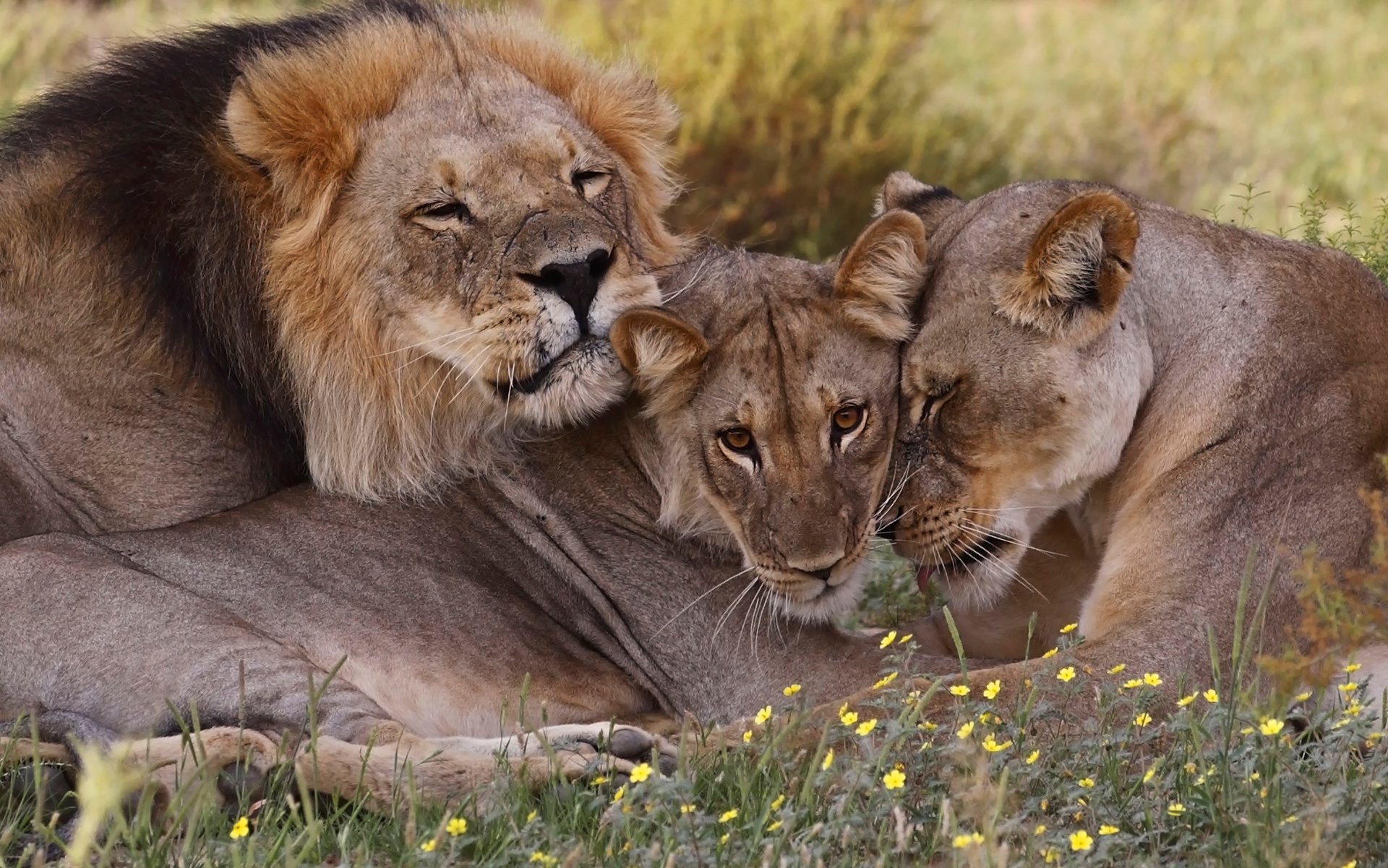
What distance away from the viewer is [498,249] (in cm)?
427

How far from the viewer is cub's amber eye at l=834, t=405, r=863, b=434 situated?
418 centimetres

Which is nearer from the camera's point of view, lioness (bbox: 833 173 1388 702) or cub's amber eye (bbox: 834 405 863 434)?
lioness (bbox: 833 173 1388 702)

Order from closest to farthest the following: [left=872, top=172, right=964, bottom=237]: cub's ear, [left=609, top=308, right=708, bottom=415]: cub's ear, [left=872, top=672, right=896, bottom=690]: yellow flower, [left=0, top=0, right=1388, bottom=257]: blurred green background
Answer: [left=872, top=672, right=896, bottom=690]: yellow flower → [left=609, top=308, right=708, bottom=415]: cub's ear → [left=872, top=172, right=964, bottom=237]: cub's ear → [left=0, top=0, right=1388, bottom=257]: blurred green background

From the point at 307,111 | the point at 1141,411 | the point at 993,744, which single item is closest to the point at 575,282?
the point at 307,111

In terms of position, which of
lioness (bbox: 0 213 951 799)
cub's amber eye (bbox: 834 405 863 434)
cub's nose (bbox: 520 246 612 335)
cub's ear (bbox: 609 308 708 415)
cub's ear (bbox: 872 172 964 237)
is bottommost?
lioness (bbox: 0 213 951 799)

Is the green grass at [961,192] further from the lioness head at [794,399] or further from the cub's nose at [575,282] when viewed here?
the cub's nose at [575,282]

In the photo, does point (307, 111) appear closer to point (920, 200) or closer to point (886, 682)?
point (920, 200)

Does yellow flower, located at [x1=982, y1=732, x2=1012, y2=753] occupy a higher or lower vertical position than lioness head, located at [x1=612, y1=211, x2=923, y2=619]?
lower

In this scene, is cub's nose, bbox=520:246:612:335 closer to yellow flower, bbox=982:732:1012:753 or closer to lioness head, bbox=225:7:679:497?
lioness head, bbox=225:7:679:497

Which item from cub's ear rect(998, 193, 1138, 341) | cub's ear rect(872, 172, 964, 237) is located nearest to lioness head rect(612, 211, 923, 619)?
cub's ear rect(998, 193, 1138, 341)

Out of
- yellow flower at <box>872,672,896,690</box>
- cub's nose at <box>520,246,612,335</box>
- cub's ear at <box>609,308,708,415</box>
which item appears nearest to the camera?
yellow flower at <box>872,672,896,690</box>

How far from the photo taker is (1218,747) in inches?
130

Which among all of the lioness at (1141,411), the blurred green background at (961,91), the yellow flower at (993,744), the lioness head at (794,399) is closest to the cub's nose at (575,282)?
the lioness head at (794,399)

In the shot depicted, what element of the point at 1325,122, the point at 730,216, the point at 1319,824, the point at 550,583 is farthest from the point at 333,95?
the point at 1325,122
